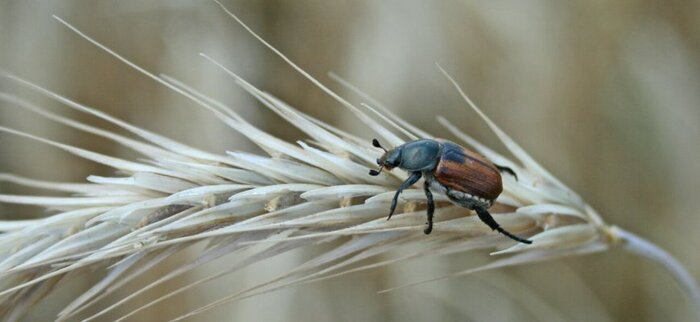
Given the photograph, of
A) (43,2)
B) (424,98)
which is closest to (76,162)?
(43,2)

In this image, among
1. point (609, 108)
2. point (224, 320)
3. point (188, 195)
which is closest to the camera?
point (188, 195)

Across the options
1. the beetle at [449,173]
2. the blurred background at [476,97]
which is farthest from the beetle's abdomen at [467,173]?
the blurred background at [476,97]

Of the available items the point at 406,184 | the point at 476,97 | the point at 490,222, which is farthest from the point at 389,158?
the point at 476,97

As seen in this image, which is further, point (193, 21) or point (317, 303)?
point (193, 21)

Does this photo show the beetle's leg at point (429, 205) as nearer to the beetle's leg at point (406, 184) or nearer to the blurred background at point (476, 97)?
the beetle's leg at point (406, 184)

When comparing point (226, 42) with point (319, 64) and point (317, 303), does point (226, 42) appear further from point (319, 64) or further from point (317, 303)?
point (317, 303)

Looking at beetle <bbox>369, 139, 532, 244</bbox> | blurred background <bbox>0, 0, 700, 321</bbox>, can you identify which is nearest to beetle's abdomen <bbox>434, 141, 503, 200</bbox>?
beetle <bbox>369, 139, 532, 244</bbox>

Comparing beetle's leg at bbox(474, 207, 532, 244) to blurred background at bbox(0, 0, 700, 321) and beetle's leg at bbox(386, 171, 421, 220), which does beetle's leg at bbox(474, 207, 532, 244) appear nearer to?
beetle's leg at bbox(386, 171, 421, 220)
